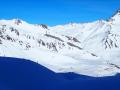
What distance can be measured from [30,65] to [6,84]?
564 cm

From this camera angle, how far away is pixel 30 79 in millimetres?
32062

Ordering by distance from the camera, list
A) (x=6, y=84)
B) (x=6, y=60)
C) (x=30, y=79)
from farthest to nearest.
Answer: (x=6, y=60) < (x=30, y=79) < (x=6, y=84)

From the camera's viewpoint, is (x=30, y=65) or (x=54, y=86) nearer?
(x=54, y=86)

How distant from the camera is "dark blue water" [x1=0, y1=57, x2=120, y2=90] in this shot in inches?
1211

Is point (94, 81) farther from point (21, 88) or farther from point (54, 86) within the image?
point (21, 88)

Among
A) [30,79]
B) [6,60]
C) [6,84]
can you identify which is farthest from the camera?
[6,60]

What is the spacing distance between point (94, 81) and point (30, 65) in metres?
6.12

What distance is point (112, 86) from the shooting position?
3172cm

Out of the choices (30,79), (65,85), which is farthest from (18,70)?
(65,85)

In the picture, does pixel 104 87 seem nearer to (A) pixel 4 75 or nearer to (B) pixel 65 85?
(B) pixel 65 85

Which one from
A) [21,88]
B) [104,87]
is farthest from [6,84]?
[104,87]

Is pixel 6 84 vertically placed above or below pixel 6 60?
below

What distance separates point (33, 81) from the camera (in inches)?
1257

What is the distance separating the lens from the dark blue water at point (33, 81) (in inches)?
1211
